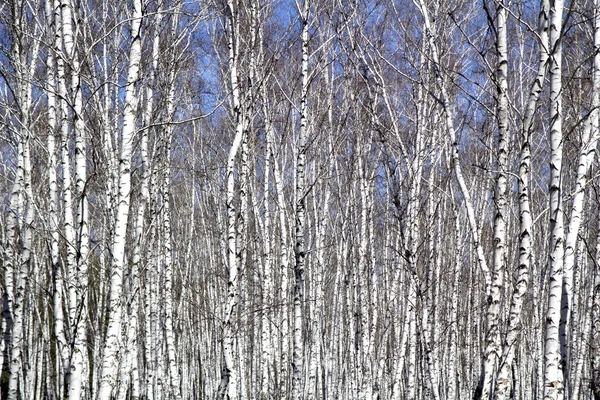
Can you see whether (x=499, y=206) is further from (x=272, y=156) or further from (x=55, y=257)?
(x=272, y=156)

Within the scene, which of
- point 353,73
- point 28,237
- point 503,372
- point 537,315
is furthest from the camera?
point 537,315

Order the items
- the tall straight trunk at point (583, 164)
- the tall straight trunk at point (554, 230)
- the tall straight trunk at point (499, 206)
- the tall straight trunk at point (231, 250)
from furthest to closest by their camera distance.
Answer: the tall straight trunk at point (231, 250)
the tall straight trunk at point (499, 206)
the tall straight trunk at point (583, 164)
the tall straight trunk at point (554, 230)

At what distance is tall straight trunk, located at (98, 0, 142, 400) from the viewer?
4.80 meters

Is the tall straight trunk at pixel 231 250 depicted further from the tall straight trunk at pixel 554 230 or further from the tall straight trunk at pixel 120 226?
the tall straight trunk at pixel 554 230

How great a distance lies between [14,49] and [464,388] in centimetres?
1462

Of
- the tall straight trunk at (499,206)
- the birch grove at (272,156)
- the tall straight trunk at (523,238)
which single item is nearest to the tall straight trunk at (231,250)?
the birch grove at (272,156)

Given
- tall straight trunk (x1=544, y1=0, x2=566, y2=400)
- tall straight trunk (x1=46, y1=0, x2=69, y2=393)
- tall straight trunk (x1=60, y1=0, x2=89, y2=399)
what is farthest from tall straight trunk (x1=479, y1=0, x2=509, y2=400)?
tall straight trunk (x1=46, y1=0, x2=69, y2=393)

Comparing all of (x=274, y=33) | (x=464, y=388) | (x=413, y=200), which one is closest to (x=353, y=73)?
(x=274, y=33)

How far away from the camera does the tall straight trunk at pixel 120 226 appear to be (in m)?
4.80

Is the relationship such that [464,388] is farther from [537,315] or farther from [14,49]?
[14,49]

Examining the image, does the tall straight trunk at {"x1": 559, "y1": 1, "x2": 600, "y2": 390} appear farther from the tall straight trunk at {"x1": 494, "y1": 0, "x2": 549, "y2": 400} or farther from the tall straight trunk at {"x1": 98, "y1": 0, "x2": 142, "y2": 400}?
the tall straight trunk at {"x1": 98, "y1": 0, "x2": 142, "y2": 400}

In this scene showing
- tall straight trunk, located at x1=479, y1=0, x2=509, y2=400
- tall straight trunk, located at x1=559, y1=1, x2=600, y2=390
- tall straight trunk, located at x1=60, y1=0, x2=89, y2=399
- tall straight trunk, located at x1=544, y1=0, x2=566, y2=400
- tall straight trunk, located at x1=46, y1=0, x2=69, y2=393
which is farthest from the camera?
tall straight trunk, located at x1=46, y1=0, x2=69, y2=393

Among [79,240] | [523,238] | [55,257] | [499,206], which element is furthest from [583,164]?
[55,257]

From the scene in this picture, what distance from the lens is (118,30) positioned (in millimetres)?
8750
